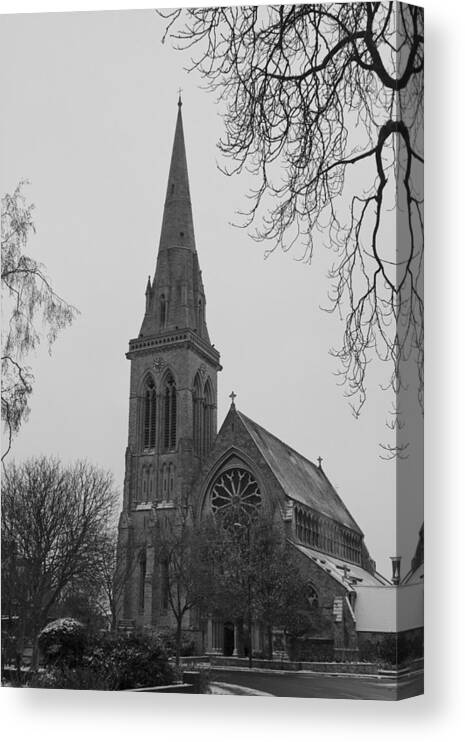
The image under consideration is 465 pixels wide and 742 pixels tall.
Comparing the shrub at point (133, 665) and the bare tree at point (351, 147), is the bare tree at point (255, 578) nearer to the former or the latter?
the shrub at point (133, 665)

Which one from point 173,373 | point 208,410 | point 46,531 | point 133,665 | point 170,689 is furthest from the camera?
point 173,373

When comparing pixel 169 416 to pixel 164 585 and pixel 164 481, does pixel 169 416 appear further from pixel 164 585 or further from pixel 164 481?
pixel 164 585

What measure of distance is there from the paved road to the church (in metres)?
0.31

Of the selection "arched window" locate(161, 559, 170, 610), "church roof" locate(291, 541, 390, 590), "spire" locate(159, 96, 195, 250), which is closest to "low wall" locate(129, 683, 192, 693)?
"arched window" locate(161, 559, 170, 610)

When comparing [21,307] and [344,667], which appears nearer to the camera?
[344,667]

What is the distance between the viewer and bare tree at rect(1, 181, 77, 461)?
39.7 feet

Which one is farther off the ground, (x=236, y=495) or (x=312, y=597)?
(x=236, y=495)

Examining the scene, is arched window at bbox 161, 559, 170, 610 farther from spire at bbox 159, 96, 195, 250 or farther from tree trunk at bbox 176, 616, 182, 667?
spire at bbox 159, 96, 195, 250

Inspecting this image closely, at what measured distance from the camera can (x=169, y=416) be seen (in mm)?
12617

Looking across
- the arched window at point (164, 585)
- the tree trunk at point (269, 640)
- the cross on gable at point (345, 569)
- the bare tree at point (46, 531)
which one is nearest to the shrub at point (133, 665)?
the arched window at point (164, 585)

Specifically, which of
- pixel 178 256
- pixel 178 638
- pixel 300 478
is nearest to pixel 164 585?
pixel 178 638

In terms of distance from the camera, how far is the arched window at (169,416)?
12520mm

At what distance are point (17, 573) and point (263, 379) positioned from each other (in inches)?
142

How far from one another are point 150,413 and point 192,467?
80 cm
